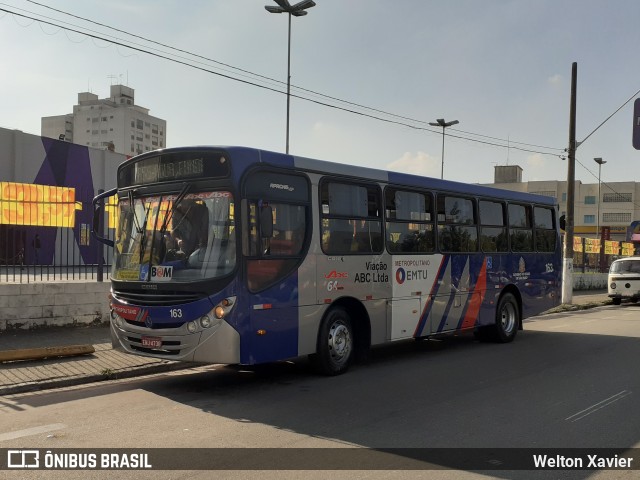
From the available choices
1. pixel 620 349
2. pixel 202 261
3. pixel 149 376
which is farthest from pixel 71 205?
pixel 620 349

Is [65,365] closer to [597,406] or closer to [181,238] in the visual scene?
[181,238]

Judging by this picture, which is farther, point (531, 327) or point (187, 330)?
point (531, 327)

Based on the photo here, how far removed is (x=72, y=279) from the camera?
1210 cm

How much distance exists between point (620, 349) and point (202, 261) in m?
8.83

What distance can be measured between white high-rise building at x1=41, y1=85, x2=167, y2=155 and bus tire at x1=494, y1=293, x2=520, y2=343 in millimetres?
Answer: 113274

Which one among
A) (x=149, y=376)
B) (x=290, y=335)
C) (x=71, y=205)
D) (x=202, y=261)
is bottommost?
(x=149, y=376)

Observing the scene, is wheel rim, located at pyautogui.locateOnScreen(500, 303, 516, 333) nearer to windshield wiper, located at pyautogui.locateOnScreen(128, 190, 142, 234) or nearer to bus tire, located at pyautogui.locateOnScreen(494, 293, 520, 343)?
bus tire, located at pyautogui.locateOnScreen(494, 293, 520, 343)

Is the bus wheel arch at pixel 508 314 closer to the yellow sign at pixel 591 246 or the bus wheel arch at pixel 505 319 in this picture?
the bus wheel arch at pixel 505 319

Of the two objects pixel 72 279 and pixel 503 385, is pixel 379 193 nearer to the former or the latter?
pixel 503 385

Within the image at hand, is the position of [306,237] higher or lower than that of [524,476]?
higher

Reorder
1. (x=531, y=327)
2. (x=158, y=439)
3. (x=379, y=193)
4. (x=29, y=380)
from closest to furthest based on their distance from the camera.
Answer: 1. (x=158, y=439)
2. (x=29, y=380)
3. (x=379, y=193)
4. (x=531, y=327)

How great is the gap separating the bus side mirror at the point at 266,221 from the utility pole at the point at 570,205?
16.8 meters

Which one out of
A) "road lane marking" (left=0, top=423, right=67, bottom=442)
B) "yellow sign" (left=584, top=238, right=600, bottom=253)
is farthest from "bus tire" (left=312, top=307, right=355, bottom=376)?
"yellow sign" (left=584, top=238, right=600, bottom=253)

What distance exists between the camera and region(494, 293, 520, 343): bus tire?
12656mm
